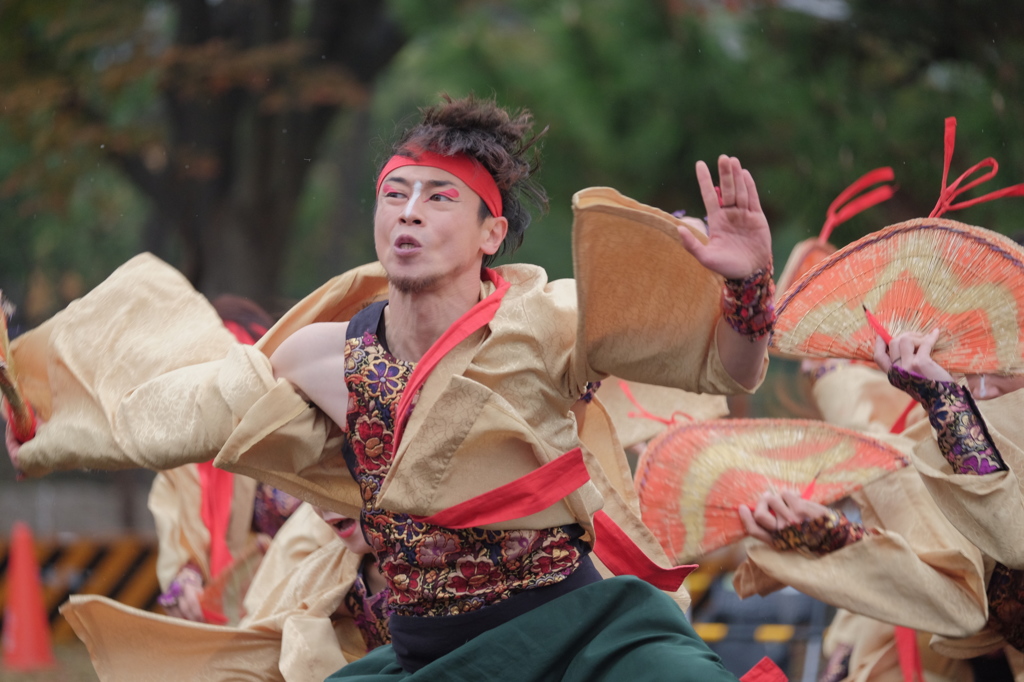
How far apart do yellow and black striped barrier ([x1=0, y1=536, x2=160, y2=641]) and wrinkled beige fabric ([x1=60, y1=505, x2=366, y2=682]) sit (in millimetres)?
5189

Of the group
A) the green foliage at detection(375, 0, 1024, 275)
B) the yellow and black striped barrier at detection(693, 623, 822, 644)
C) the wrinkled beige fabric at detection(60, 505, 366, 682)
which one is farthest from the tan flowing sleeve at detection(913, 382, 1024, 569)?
the yellow and black striped barrier at detection(693, 623, 822, 644)

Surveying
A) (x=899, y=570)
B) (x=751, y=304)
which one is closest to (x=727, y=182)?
(x=751, y=304)

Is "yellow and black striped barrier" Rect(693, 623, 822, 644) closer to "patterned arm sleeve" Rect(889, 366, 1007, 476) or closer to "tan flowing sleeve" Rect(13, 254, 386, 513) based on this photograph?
"patterned arm sleeve" Rect(889, 366, 1007, 476)

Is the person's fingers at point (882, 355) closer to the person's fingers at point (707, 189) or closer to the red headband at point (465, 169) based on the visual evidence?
the person's fingers at point (707, 189)

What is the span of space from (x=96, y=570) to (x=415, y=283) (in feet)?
22.4

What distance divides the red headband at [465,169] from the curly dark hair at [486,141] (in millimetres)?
12

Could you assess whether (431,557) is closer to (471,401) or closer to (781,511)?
(471,401)

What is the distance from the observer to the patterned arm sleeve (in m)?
3.18

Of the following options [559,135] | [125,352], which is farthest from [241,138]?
[125,352]

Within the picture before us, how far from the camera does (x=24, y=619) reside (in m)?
7.73

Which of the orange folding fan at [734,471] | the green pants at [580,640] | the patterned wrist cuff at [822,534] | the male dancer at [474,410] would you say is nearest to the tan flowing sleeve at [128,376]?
the male dancer at [474,410]

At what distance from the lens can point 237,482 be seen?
Answer: 487cm

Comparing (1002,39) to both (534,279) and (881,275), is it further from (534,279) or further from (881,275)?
(534,279)

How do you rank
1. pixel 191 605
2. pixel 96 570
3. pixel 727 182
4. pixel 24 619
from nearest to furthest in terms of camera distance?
pixel 727 182
pixel 191 605
pixel 24 619
pixel 96 570
